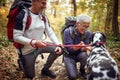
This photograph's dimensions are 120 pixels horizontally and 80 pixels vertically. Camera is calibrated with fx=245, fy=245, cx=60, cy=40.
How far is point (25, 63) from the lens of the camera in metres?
5.85

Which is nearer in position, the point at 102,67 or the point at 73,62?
the point at 102,67

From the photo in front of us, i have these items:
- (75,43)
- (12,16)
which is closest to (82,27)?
(75,43)

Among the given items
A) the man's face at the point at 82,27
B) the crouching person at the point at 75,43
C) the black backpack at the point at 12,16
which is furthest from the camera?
the crouching person at the point at 75,43

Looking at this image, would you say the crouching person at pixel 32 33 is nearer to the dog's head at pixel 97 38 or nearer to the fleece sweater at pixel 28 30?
the fleece sweater at pixel 28 30

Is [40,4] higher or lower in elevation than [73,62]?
higher

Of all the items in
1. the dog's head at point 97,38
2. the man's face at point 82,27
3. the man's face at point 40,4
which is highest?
the man's face at point 40,4

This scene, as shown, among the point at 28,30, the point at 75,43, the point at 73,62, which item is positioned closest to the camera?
the point at 28,30

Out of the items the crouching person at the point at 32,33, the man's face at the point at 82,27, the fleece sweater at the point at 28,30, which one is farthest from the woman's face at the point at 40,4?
the man's face at the point at 82,27

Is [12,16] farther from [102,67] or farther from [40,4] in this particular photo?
[102,67]

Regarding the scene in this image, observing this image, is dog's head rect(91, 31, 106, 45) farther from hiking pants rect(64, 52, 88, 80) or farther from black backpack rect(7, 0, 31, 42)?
black backpack rect(7, 0, 31, 42)

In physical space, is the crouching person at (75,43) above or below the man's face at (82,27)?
below

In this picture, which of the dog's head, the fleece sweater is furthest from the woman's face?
the dog's head

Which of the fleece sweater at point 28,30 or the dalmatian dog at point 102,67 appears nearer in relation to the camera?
the dalmatian dog at point 102,67

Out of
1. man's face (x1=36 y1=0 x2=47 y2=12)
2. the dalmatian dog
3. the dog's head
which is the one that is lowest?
the dalmatian dog
